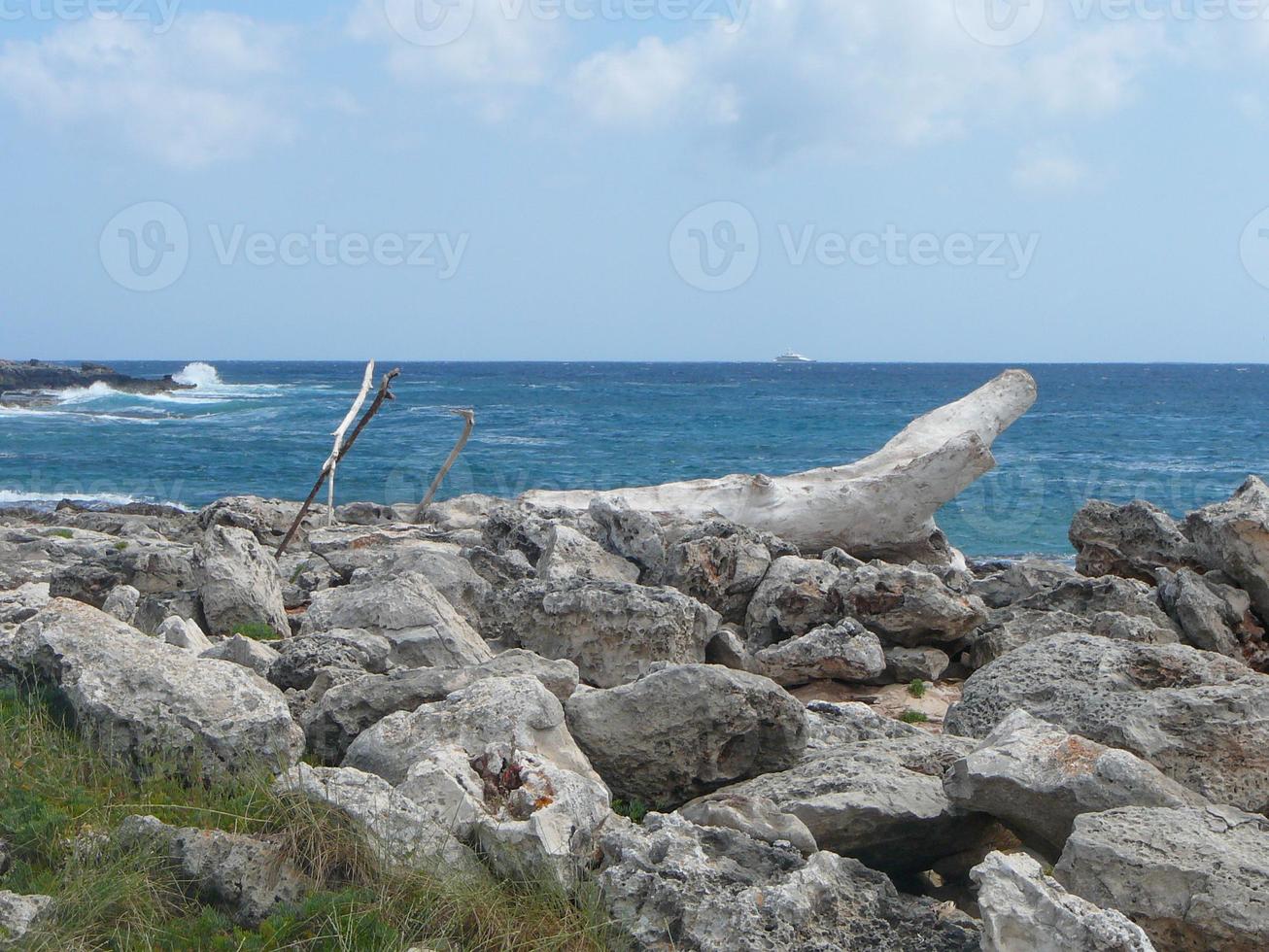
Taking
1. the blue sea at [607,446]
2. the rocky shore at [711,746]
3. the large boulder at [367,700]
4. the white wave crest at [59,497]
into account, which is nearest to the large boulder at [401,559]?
the rocky shore at [711,746]

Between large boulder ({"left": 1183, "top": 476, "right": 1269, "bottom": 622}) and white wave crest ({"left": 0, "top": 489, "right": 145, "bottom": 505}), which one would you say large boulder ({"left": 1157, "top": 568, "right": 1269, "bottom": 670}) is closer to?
large boulder ({"left": 1183, "top": 476, "right": 1269, "bottom": 622})

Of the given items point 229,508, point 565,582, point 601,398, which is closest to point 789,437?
point 601,398

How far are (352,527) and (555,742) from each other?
29.4 ft

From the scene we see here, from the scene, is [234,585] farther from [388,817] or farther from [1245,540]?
[1245,540]

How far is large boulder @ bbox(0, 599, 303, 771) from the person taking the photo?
470cm

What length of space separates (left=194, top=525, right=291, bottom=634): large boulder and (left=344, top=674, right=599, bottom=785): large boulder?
3.33 metres

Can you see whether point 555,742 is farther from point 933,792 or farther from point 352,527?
point 352,527

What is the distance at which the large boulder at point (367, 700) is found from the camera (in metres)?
5.20

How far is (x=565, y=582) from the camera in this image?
7.63m

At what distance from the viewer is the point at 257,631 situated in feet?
25.5

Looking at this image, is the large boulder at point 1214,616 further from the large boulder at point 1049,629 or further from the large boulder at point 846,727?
the large boulder at point 846,727

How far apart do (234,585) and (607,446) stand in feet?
117

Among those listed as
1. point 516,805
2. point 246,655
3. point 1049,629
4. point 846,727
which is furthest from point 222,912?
point 1049,629

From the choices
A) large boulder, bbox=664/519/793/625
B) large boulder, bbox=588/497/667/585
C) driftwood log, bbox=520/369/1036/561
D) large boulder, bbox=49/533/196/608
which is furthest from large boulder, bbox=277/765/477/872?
driftwood log, bbox=520/369/1036/561
